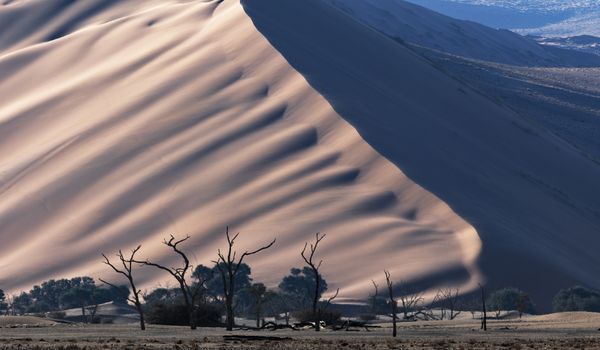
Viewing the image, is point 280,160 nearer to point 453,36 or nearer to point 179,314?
A: point 179,314

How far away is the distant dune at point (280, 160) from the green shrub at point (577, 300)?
12.4 ft

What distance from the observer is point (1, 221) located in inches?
2340

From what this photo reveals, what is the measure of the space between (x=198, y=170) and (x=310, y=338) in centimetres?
3392

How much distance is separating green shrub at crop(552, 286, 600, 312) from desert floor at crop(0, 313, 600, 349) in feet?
29.2

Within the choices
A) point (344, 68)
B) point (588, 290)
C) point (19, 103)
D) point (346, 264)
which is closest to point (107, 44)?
point (19, 103)

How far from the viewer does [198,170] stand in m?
59.9

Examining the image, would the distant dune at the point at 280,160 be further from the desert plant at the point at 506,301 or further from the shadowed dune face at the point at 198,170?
the desert plant at the point at 506,301

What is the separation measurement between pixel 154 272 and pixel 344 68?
20.8 metres

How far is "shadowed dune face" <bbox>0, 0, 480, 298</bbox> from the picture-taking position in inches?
2083

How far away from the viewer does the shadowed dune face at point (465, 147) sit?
52.0m

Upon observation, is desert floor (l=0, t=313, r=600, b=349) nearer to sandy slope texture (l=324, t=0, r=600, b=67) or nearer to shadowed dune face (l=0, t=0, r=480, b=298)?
shadowed dune face (l=0, t=0, r=480, b=298)

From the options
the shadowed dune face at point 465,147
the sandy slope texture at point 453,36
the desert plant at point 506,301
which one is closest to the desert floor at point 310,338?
the desert plant at point 506,301

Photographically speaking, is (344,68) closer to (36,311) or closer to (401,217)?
(401,217)

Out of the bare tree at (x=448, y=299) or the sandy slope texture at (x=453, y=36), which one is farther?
the sandy slope texture at (x=453, y=36)
